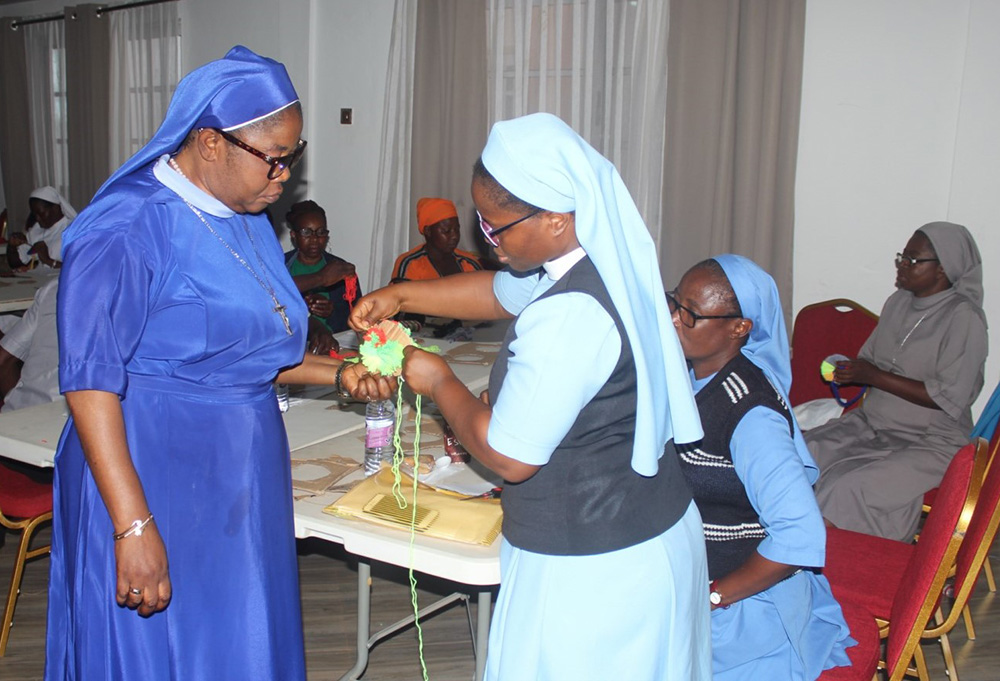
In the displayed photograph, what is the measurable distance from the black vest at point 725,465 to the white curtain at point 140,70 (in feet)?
26.3

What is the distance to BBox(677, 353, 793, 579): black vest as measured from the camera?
2.15 metres

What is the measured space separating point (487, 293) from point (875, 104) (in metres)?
Answer: 4.30

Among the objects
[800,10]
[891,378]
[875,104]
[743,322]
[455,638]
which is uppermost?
[800,10]

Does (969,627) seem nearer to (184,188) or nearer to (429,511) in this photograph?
(429,511)

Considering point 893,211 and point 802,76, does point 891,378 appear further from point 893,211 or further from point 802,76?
point 802,76

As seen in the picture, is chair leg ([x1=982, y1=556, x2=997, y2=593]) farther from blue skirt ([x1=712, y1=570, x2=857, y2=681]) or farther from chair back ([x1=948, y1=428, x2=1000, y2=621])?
blue skirt ([x1=712, y1=570, x2=857, y2=681])

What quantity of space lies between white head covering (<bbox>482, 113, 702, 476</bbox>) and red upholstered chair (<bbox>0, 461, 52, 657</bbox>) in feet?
8.69

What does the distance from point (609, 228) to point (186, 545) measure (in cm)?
124

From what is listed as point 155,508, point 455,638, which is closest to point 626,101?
point 455,638

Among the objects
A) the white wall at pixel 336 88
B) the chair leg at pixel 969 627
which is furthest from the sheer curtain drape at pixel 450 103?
the chair leg at pixel 969 627

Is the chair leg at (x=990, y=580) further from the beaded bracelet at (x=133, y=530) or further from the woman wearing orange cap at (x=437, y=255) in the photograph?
the beaded bracelet at (x=133, y=530)

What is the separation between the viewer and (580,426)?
5.19 feet

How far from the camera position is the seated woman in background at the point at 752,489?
2.04 metres

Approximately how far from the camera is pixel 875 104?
5.48 metres
